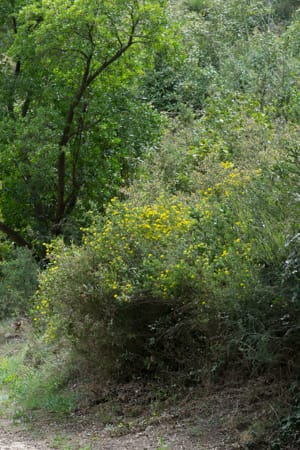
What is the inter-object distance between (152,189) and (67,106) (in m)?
3.84

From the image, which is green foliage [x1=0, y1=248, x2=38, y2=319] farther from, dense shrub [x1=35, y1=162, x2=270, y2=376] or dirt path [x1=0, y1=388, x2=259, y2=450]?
dirt path [x1=0, y1=388, x2=259, y2=450]

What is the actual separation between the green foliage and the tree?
727 millimetres

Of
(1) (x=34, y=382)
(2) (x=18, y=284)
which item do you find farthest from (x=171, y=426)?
(2) (x=18, y=284)

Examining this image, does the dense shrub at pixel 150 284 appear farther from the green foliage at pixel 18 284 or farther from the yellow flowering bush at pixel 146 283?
the green foliage at pixel 18 284

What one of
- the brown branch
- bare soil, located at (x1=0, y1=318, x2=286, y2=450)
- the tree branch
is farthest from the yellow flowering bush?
the tree branch

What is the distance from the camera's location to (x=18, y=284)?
14828 mm

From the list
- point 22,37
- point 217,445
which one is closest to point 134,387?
point 217,445

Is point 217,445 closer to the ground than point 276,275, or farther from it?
closer to the ground

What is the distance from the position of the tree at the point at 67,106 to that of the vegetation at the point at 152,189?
35mm

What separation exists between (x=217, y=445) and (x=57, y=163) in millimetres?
8759

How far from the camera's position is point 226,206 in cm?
844

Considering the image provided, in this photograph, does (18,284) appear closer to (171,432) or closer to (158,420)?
(158,420)

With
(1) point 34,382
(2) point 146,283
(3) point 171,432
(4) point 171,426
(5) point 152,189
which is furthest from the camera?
(5) point 152,189

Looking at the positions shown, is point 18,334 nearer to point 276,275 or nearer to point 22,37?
point 22,37
